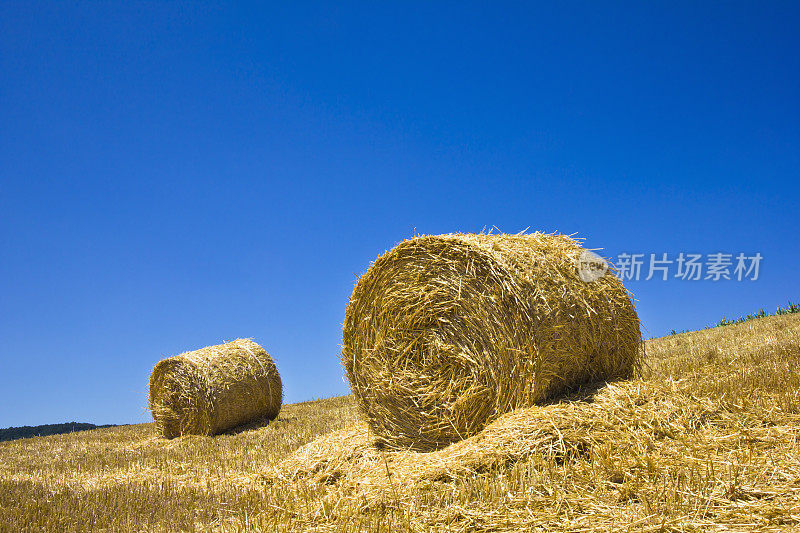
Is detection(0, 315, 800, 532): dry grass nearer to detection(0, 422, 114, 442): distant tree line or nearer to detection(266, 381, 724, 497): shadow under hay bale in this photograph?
detection(266, 381, 724, 497): shadow under hay bale

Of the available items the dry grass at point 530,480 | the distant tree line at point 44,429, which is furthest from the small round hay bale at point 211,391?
the distant tree line at point 44,429

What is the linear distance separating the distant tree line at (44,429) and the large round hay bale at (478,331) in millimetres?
11975

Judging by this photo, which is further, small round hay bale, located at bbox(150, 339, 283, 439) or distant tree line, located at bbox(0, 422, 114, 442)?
distant tree line, located at bbox(0, 422, 114, 442)

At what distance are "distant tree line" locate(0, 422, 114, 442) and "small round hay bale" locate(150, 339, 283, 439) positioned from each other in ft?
17.2

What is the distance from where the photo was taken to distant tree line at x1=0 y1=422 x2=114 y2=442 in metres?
14.2

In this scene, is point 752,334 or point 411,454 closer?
point 411,454

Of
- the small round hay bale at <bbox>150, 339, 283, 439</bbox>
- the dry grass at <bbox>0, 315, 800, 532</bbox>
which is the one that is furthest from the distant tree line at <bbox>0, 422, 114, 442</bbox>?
the dry grass at <bbox>0, 315, 800, 532</bbox>

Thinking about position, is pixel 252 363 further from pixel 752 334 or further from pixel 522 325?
pixel 752 334

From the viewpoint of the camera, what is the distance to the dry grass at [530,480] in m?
3.20

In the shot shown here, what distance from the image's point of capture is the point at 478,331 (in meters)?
5.08

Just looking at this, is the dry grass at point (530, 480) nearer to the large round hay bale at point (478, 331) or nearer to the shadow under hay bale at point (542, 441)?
the shadow under hay bale at point (542, 441)

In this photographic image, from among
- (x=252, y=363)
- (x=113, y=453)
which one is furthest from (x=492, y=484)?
(x=252, y=363)

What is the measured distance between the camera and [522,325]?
4.90m

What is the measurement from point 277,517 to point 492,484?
144 centimetres
